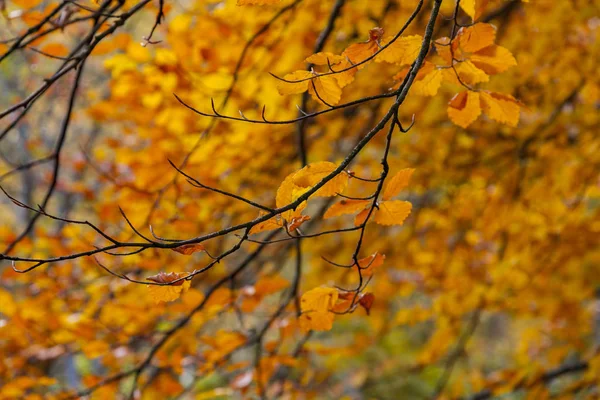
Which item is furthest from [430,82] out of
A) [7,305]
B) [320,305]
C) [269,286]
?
[7,305]

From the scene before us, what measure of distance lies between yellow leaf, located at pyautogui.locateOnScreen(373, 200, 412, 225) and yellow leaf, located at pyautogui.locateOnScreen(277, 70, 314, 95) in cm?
23

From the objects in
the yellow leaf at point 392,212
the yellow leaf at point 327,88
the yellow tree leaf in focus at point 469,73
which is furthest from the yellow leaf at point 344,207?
the yellow tree leaf in focus at point 469,73

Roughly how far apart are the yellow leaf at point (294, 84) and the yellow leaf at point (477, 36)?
0.27 metres

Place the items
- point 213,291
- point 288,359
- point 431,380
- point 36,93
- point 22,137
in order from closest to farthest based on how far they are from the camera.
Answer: point 36,93, point 213,291, point 288,359, point 22,137, point 431,380

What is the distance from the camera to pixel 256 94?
2.26m

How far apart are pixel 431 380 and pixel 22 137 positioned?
5.60m

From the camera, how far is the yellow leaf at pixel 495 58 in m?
Answer: 1.00

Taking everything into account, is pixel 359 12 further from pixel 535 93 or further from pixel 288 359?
pixel 288 359

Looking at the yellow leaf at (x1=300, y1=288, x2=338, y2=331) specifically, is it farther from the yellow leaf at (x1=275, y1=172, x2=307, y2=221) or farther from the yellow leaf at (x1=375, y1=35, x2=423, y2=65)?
the yellow leaf at (x1=375, y1=35, x2=423, y2=65)

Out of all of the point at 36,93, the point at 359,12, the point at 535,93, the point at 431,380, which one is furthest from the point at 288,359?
the point at 431,380

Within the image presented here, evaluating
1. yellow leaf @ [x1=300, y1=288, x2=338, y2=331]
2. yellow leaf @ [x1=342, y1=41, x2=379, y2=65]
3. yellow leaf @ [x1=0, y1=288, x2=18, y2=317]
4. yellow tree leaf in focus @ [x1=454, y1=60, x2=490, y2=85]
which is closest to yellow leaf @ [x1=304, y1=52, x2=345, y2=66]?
yellow leaf @ [x1=342, y1=41, x2=379, y2=65]

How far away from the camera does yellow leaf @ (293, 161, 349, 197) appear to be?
82cm

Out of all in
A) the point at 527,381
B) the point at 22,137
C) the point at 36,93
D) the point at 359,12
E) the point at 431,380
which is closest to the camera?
the point at 36,93

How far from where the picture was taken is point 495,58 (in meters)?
1.00
